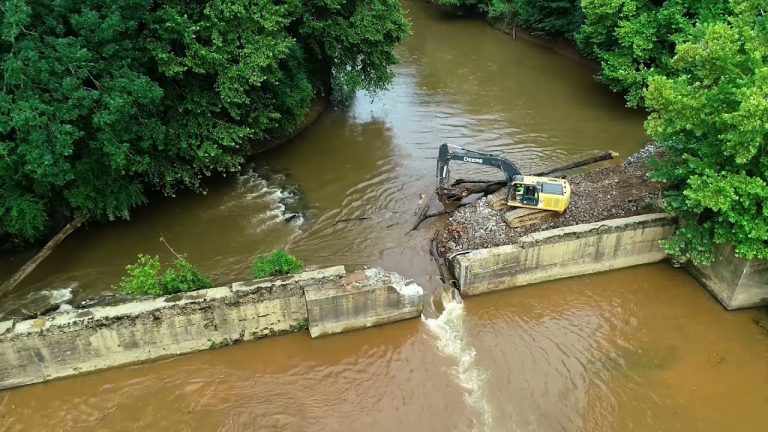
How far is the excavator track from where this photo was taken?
16.4 metres

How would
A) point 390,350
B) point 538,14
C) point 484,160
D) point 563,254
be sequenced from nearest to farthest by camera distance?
1. point 390,350
2. point 563,254
3. point 484,160
4. point 538,14

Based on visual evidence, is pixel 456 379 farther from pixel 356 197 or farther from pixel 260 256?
pixel 356 197

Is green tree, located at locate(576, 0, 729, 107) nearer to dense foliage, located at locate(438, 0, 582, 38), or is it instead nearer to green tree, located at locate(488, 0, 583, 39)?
green tree, located at locate(488, 0, 583, 39)

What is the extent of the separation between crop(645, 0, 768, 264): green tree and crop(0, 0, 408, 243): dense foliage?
455 inches

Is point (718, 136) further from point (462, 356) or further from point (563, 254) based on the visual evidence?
point (462, 356)

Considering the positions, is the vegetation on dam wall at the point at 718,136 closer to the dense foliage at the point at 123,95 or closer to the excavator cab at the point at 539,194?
the excavator cab at the point at 539,194

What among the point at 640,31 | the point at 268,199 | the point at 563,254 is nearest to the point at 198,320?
the point at 268,199

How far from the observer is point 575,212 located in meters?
16.8

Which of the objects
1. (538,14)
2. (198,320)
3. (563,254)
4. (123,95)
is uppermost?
(538,14)

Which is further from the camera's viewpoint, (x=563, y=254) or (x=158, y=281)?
(x=563, y=254)

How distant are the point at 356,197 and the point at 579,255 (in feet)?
26.7

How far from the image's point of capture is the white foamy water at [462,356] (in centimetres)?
1245

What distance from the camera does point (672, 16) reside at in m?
21.5

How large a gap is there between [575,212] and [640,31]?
35.1 feet
